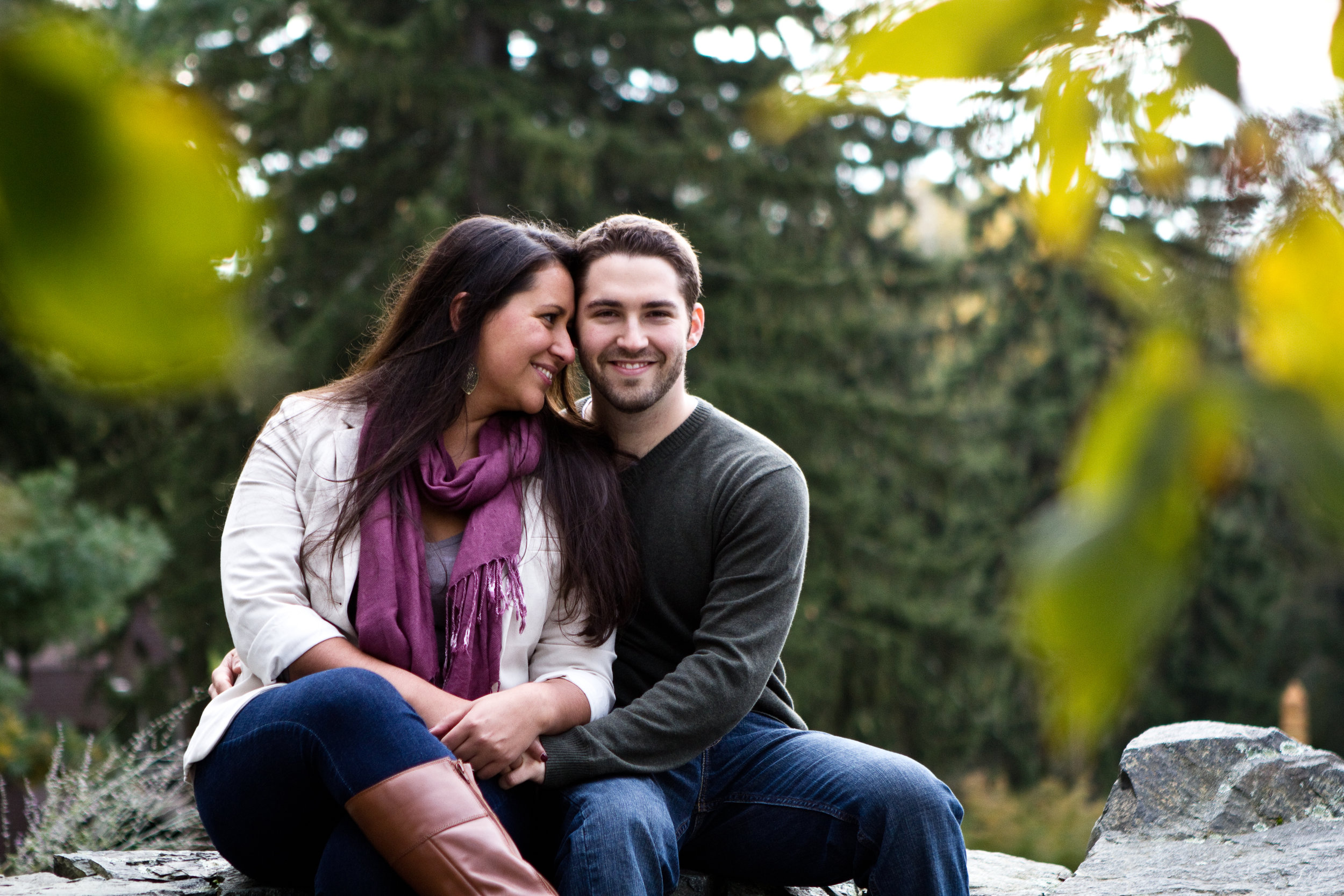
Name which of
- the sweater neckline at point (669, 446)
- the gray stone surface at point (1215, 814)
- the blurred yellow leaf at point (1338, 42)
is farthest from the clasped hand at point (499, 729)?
the blurred yellow leaf at point (1338, 42)

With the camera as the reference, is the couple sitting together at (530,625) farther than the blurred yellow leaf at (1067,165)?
Yes

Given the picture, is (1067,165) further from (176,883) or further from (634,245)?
(176,883)

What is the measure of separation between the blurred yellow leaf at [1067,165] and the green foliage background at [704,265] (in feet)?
21.2

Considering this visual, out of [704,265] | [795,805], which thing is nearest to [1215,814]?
[795,805]

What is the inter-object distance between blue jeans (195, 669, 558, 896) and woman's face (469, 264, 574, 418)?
0.73 m

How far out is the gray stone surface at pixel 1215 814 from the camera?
2.83 metres

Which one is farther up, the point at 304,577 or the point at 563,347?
the point at 563,347

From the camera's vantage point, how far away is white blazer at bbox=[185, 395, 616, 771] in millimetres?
2176

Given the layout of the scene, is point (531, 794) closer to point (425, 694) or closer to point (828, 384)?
point (425, 694)

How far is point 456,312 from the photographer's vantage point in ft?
8.23

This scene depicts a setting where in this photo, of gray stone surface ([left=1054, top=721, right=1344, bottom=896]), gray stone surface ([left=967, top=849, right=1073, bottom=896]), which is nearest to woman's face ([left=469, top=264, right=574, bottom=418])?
gray stone surface ([left=967, top=849, right=1073, bottom=896])

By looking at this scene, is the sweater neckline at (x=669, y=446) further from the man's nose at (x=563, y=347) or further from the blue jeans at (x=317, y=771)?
the blue jeans at (x=317, y=771)

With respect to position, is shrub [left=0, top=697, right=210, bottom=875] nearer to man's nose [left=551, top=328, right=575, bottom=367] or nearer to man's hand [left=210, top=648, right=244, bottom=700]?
man's hand [left=210, top=648, right=244, bottom=700]

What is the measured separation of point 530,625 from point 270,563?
1.66 feet
